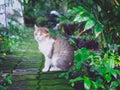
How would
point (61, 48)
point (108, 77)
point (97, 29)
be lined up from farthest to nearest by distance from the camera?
point (61, 48) → point (108, 77) → point (97, 29)

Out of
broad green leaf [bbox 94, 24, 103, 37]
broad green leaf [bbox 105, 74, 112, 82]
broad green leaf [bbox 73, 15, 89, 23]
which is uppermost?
broad green leaf [bbox 73, 15, 89, 23]

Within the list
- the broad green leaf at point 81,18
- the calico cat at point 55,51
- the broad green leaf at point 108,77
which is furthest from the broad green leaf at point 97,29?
the calico cat at point 55,51

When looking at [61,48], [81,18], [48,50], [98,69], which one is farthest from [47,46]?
[81,18]

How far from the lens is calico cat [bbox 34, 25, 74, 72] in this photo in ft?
15.0

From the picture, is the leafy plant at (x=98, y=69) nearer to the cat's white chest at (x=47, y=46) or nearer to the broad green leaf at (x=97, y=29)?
the broad green leaf at (x=97, y=29)

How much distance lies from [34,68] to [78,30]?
2906 millimetres

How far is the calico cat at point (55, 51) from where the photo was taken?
4578mm

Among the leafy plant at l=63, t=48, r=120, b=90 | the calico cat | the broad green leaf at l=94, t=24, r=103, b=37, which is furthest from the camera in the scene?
the calico cat

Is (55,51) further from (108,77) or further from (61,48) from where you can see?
(108,77)

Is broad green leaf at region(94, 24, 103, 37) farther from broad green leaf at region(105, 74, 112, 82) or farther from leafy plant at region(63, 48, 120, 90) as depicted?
broad green leaf at region(105, 74, 112, 82)

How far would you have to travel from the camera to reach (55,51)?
4719 mm

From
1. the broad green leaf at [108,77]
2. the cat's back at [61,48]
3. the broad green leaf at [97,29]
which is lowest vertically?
the broad green leaf at [108,77]

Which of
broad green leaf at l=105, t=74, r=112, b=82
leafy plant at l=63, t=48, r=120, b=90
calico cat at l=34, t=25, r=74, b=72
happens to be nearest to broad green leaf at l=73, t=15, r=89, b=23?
leafy plant at l=63, t=48, r=120, b=90

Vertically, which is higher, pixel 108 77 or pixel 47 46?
pixel 47 46
